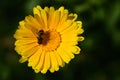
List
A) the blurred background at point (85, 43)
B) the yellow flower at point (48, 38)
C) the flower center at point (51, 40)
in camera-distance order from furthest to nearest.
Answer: the blurred background at point (85, 43) → the flower center at point (51, 40) → the yellow flower at point (48, 38)

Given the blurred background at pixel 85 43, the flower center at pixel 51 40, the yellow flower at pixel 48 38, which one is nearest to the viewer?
the yellow flower at pixel 48 38

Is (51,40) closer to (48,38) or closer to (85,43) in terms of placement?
(48,38)

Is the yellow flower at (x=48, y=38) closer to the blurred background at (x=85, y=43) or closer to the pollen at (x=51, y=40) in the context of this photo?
the pollen at (x=51, y=40)

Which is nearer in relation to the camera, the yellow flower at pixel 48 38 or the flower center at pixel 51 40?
the yellow flower at pixel 48 38

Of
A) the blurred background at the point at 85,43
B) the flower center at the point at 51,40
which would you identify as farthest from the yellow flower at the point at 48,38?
the blurred background at the point at 85,43
